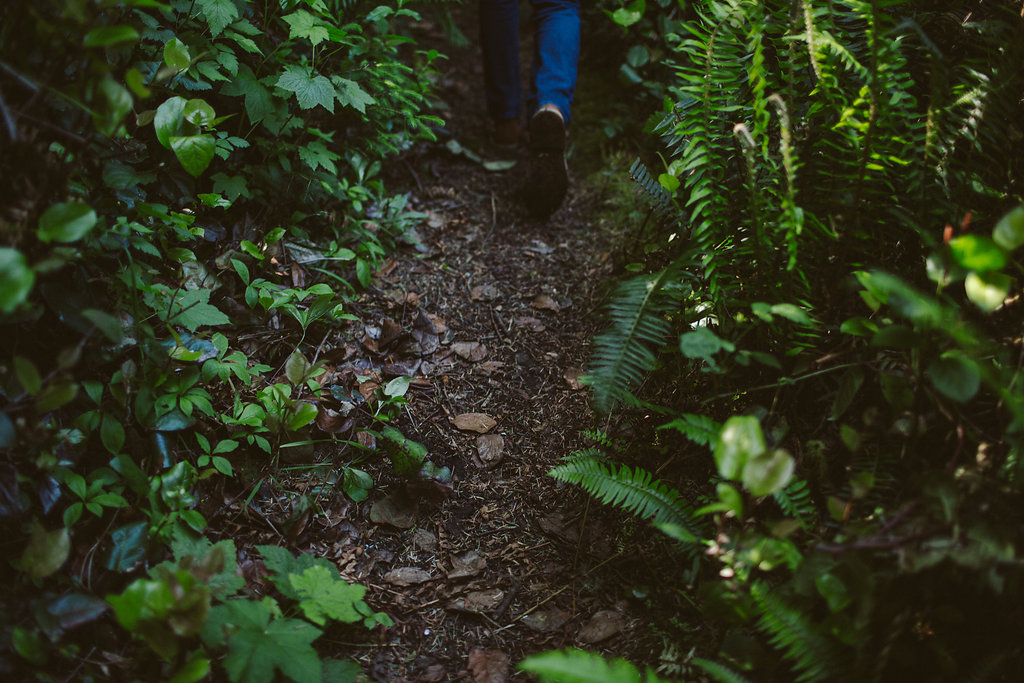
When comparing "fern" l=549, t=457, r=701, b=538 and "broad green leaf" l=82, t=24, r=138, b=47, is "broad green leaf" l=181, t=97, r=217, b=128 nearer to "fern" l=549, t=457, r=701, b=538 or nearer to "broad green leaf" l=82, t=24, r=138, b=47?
"broad green leaf" l=82, t=24, r=138, b=47

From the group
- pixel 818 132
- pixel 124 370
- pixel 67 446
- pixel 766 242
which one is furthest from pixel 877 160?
pixel 67 446

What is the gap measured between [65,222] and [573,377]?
1.85m

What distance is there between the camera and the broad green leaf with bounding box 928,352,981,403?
4.50 feet

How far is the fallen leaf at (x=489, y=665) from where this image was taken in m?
1.69

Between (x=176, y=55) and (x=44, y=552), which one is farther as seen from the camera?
(x=176, y=55)

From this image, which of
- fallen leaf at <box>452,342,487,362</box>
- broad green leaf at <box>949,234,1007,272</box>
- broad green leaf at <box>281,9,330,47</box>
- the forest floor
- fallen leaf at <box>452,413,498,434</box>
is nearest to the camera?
broad green leaf at <box>949,234,1007,272</box>

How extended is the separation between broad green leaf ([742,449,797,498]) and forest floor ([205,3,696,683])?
0.60 m

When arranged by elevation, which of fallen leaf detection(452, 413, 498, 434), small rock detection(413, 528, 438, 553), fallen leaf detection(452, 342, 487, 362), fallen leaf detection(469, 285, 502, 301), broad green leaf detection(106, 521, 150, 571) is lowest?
small rock detection(413, 528, 438, 553)

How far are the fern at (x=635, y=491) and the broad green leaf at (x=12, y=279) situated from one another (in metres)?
1.52

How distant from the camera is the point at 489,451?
2.28 m

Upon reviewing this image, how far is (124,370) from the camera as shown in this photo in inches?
67.8

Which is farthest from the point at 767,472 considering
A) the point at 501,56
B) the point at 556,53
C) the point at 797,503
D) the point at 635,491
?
the point at 501,56

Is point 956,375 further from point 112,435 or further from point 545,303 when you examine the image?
point 112,435

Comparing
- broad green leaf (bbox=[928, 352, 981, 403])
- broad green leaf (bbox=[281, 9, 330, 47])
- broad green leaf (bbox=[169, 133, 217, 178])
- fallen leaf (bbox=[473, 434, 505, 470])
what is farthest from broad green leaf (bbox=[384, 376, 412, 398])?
broad green leaf (bbox=[928, 352, 981, 403])
